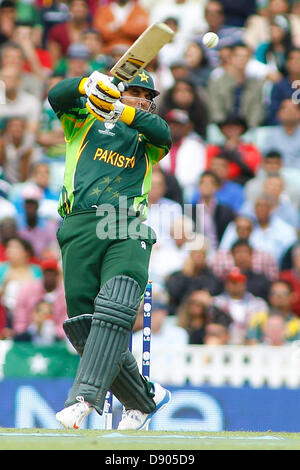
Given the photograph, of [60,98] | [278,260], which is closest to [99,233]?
[60,98]

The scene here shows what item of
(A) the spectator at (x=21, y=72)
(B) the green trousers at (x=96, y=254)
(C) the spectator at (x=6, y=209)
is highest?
(A) the spectator at (x=21, y=72)

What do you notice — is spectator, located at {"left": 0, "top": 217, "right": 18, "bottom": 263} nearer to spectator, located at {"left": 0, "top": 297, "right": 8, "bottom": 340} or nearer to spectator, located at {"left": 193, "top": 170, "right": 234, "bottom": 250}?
spectator, located at {"left": 0, "top": 297, "right": 8, "bottom": 340}

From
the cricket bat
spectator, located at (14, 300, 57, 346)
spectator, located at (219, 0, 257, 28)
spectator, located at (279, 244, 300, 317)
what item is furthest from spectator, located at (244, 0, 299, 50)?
the cricket bat

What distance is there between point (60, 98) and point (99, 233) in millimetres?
875

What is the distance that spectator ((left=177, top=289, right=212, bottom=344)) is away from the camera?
391 inches

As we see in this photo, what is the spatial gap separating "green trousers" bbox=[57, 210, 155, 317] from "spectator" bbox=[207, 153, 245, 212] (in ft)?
18.7

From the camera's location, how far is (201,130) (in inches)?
503

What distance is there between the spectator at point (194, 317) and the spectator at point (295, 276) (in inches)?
43.0

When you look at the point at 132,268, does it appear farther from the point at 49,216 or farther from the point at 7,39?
the point at 7,39

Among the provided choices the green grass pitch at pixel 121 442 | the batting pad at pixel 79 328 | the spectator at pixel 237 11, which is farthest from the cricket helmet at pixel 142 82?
the spectator at pixel 237 11

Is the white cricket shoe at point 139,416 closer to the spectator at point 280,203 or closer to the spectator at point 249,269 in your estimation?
the spectator at point 249,269

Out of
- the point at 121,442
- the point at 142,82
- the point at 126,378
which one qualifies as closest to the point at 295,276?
the point at 126,378

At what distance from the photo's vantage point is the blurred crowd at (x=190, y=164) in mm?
10312

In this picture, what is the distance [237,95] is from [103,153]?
7.16 meters
